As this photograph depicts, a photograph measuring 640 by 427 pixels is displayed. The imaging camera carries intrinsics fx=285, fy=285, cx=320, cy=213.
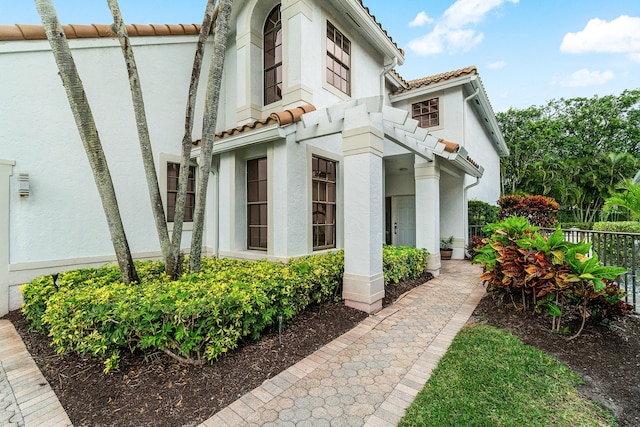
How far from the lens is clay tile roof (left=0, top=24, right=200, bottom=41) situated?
5.28 m

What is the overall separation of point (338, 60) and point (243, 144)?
352 cm

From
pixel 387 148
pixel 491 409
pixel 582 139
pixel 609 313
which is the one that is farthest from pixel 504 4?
pixel 582 139

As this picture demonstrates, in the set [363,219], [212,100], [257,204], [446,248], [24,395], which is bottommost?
[24,395]

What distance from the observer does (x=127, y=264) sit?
4238 mm

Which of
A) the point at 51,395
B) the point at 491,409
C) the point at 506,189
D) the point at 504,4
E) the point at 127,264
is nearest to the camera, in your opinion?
the point at 491,409

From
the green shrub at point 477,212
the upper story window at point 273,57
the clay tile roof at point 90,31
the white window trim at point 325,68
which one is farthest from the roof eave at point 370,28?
the green shrub at point 477,212

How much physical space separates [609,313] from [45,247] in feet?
31.2

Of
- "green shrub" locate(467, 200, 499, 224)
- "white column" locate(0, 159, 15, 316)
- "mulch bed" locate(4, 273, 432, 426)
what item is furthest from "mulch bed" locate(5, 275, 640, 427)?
"green shrub" locate(467, 200, 499, 224)

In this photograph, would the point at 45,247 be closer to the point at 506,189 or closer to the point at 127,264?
the point at 127,264

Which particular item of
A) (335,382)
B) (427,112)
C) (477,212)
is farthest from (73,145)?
(477,212)

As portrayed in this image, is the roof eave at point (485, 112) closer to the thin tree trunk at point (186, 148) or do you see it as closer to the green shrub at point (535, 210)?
the green shrub at point (535, 210)

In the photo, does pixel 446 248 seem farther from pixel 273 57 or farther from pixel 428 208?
pixel 273 57

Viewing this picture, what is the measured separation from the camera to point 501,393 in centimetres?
287

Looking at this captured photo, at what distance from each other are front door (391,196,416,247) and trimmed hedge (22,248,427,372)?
7.63 m
